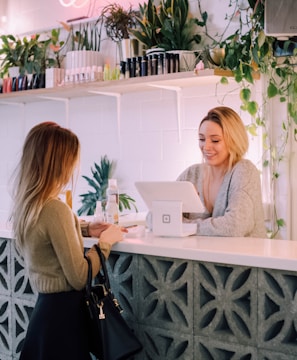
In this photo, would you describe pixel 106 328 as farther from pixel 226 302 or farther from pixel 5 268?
pixel 5 268

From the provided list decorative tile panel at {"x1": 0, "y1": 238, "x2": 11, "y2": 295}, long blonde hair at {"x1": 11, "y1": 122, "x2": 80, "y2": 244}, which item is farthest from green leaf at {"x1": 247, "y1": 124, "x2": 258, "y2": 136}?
long blonde hair at {"x1": 11, "y1": 122, "x2": 80, "y2": 244}

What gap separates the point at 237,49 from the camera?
3.80 metres

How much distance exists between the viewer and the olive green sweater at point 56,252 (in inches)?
92.0

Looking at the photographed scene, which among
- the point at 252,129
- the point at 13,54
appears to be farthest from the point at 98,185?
the point at 252,129

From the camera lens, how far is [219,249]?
244cm

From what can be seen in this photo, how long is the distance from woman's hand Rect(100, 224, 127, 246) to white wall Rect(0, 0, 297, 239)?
1535mm

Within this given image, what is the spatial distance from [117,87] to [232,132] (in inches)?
49.5

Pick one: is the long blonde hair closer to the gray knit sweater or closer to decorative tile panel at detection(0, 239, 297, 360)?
decorative tile panel at detection(0, 239, 297, 360)

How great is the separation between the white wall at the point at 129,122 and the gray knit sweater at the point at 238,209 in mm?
814

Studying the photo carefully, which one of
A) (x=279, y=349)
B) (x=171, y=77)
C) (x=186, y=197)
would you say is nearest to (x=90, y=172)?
(x=171, y=77)

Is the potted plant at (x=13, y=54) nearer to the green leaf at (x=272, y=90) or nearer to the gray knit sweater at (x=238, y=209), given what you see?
the green leaf at (x=272, y=90)

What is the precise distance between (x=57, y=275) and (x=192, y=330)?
1.81 ft

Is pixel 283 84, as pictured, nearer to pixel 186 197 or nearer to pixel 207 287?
pixel 186 197

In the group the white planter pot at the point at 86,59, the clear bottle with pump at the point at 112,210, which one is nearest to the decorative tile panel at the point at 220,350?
the clear bottle with pump at the point at 112,210
